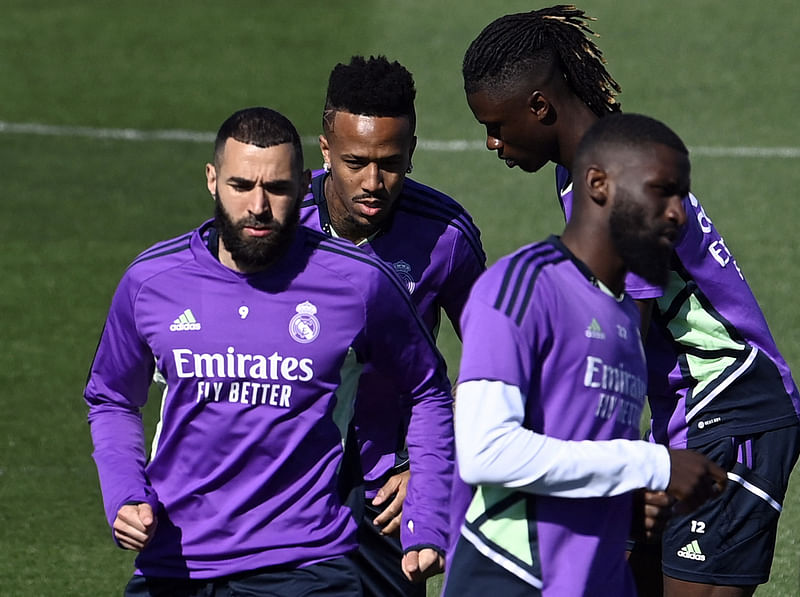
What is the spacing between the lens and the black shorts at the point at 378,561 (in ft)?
16.5

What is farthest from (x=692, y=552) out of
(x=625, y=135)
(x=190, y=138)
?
(x=190, y=138)

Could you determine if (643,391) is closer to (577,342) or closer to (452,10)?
(577,342)

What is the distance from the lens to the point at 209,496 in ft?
14.8

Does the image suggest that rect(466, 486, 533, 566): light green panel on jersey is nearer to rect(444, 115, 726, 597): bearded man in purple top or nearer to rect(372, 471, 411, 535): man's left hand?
rect(444, 115, 726, 597): bearded man in purple top

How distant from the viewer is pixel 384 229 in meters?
5.33

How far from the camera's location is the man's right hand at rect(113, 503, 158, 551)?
14.3 ft

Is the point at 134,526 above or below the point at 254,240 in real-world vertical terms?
below

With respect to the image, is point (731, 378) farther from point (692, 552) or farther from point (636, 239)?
point (636, 239)

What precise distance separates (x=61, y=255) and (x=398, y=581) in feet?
24.3

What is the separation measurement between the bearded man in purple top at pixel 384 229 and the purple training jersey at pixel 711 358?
1.74 feet

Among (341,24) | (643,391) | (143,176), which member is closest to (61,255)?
(143,176)

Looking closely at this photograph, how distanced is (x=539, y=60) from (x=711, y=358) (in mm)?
1110

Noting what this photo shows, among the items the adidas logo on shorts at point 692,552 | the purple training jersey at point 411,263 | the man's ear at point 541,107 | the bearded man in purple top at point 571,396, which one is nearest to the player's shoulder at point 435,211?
the purple training jersey at point 411,263

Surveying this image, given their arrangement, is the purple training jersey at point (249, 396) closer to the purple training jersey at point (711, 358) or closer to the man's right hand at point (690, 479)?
the purple training jersey at point (711, 358)
